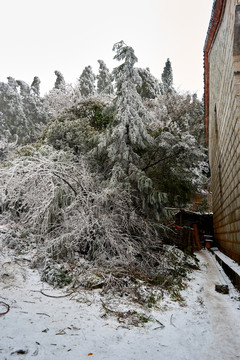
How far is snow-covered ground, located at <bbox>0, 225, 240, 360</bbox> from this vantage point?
2338mm

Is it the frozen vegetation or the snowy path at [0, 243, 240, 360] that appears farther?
the frozen vegetation

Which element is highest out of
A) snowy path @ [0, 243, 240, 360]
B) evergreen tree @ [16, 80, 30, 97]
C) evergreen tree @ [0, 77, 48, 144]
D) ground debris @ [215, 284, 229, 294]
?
evergreen tree @ [16, 80, 30, 97]

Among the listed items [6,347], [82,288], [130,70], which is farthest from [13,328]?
[130,70]

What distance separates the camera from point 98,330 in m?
2.88

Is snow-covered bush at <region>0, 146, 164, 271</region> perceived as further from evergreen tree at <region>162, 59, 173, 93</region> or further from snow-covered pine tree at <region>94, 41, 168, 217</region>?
evergreen tree at <region>162, 59, 173, 93</region>

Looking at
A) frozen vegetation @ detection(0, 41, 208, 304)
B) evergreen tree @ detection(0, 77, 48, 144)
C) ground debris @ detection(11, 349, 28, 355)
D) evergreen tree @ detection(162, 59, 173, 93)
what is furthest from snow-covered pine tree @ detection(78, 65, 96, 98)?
ground debris @ detection(11, 349, 28, 355)

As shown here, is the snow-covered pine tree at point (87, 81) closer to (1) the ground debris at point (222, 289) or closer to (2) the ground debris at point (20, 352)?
(1) the ground debris at point (222, 289)

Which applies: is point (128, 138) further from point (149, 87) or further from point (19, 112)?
point (19, 112)

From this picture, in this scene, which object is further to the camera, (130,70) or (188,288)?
(130,70)

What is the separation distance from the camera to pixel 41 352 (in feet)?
7.13

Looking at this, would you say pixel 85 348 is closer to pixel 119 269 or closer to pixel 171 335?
pixel 171 335

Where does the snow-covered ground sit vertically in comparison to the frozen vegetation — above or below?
below

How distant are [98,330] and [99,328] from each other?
0.06m

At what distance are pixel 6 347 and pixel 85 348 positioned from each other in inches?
30.5
